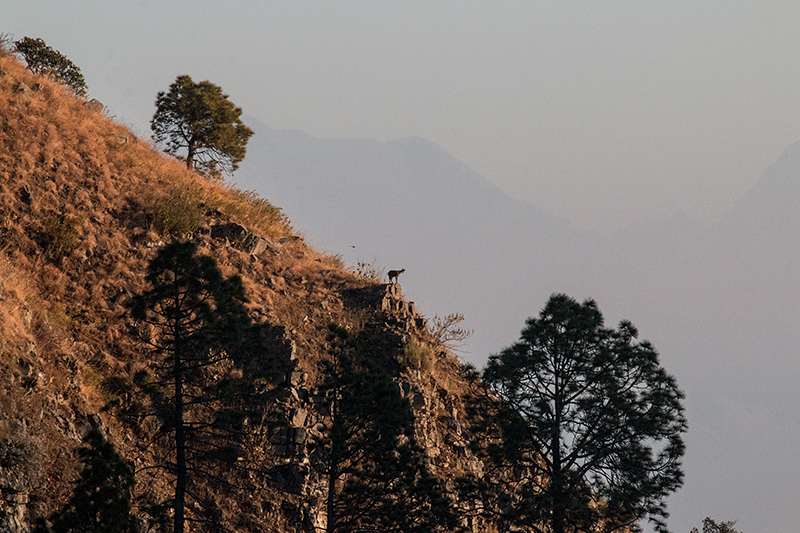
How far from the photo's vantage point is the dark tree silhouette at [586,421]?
2153 cm

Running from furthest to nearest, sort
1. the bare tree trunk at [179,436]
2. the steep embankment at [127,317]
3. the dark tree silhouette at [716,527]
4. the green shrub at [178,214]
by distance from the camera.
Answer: the dark tree silhouette at [716,527], the green shrub at [178,214], the steep embankment at [127,317], the bare tree trunk at [179,436]

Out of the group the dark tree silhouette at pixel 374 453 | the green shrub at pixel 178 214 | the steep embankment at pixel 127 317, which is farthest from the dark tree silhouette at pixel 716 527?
the green shrub at pixel 178 214

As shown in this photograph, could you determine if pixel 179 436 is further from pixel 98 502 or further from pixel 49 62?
pixel 49 62

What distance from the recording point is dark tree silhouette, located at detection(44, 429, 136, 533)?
13.2 m

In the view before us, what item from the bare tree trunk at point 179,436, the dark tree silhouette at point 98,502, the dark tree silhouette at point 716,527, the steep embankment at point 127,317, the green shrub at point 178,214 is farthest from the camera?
the dark tree silhouette at point 716,527

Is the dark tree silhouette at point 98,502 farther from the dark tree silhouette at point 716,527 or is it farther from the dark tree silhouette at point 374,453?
the dark tree silhouette at point 716,527

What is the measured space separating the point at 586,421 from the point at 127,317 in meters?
15.7

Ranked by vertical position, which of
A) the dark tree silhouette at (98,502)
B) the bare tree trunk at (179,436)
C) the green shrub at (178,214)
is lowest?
the dark tree silhouette at (98,502)

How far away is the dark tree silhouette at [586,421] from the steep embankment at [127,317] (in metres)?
4.84

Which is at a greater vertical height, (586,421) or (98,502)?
(586,421)

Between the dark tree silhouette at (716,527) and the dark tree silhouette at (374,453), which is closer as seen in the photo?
the dark tree silhouette at (374,453)

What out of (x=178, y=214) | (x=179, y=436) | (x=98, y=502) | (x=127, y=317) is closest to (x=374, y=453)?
(x=179, y=436)

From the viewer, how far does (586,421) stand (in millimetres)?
22359

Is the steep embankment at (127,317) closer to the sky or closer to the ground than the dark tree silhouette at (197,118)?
closer to the ground
